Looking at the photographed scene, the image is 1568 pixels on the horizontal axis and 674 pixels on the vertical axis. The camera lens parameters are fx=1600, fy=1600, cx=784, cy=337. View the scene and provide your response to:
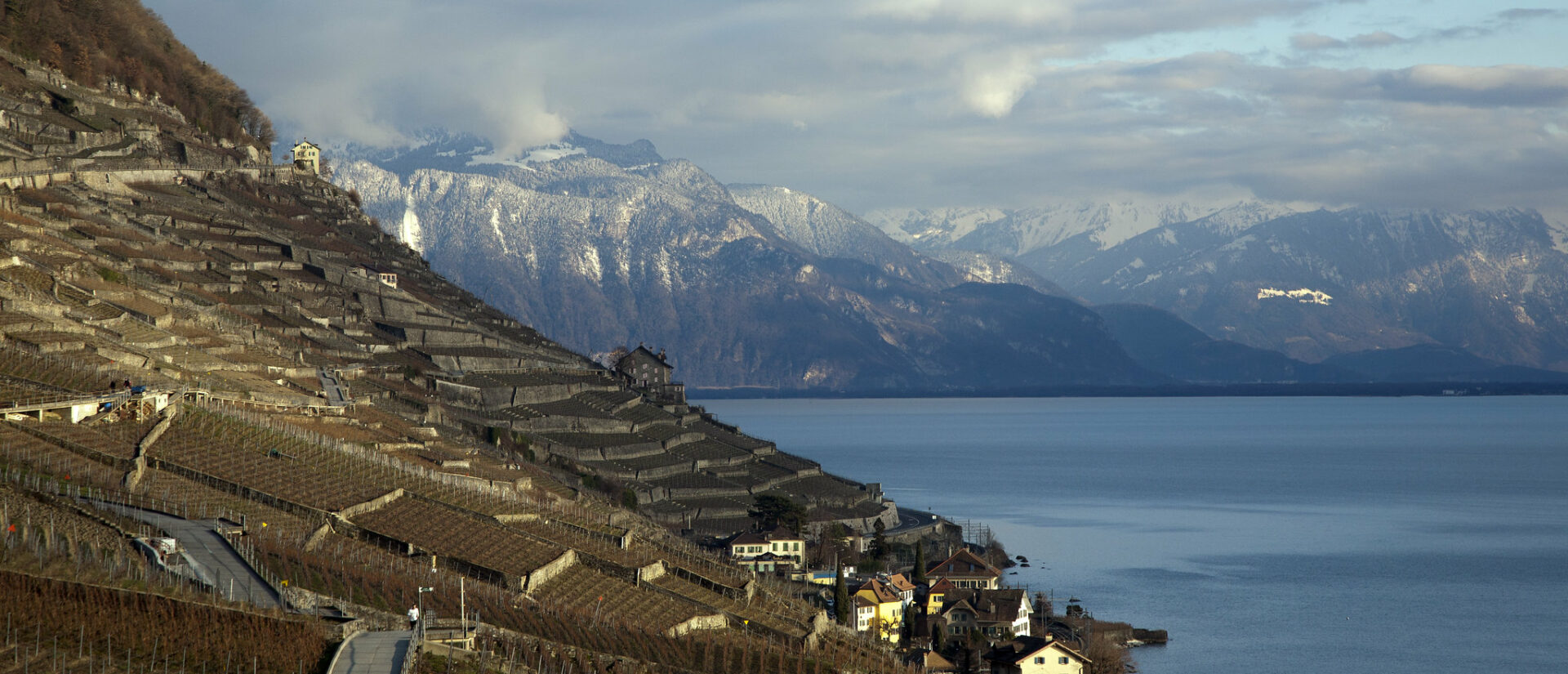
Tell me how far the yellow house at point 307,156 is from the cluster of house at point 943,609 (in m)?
92.9

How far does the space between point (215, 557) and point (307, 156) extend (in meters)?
137

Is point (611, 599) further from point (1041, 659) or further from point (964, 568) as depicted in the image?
point (964, 568)

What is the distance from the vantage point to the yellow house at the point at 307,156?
553ft

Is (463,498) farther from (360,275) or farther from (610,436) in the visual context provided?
(360,275)

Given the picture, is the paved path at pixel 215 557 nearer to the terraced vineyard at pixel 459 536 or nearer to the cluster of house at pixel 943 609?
the terraced vineyard at pixel 459 536

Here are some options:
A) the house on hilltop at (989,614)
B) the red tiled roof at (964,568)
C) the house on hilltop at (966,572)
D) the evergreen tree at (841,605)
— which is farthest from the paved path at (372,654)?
the red tiled roof at (964,568)

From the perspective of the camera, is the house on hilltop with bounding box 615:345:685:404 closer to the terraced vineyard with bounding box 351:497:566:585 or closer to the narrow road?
the narrow road

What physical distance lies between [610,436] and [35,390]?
55.6 meters

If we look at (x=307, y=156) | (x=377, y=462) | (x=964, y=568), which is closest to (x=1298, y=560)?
(x=964, y=568)

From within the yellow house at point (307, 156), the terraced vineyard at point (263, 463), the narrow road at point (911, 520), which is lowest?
the narrow road at point (911, 520)

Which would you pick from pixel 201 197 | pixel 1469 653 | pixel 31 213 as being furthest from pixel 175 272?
pixel 1469 653

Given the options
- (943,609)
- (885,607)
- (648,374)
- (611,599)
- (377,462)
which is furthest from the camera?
(648,374)

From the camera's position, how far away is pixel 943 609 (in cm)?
8169

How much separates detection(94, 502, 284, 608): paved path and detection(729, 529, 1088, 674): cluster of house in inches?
1253
